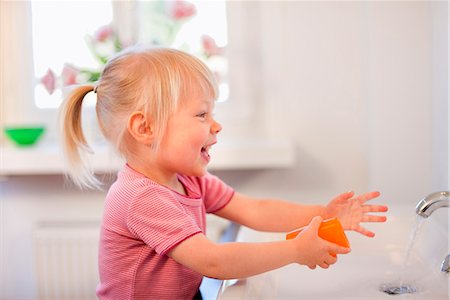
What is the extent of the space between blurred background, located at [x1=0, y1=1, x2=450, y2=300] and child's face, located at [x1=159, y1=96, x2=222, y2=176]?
22.8 inches

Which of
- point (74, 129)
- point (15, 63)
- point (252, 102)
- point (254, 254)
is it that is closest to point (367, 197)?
point (254, 254)

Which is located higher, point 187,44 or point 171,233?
point 187,44

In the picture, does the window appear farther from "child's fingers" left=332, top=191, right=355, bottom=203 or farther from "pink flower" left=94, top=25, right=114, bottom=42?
"child's fingers" left=332, top=191, right=355, bottom=203

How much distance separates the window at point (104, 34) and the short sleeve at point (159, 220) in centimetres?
95

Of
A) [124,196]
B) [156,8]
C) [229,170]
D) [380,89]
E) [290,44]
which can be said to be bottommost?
[229,170]

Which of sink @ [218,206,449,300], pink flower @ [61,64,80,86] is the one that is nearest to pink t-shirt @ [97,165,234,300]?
sink @ [218,206,449,300]

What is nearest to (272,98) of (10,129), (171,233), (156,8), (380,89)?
(380,89)

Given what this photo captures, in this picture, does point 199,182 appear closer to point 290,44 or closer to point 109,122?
point 109,122

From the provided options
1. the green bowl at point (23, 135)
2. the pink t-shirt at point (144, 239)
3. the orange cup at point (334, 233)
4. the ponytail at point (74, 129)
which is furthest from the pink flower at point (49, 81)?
the orange cup at point (334, 233)

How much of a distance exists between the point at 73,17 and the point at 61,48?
0.11 metres

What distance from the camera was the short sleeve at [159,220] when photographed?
3.42ft

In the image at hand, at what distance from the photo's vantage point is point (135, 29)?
2.03m

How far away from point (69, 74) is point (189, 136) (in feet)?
3.41

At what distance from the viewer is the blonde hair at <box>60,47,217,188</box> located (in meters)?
1.12
